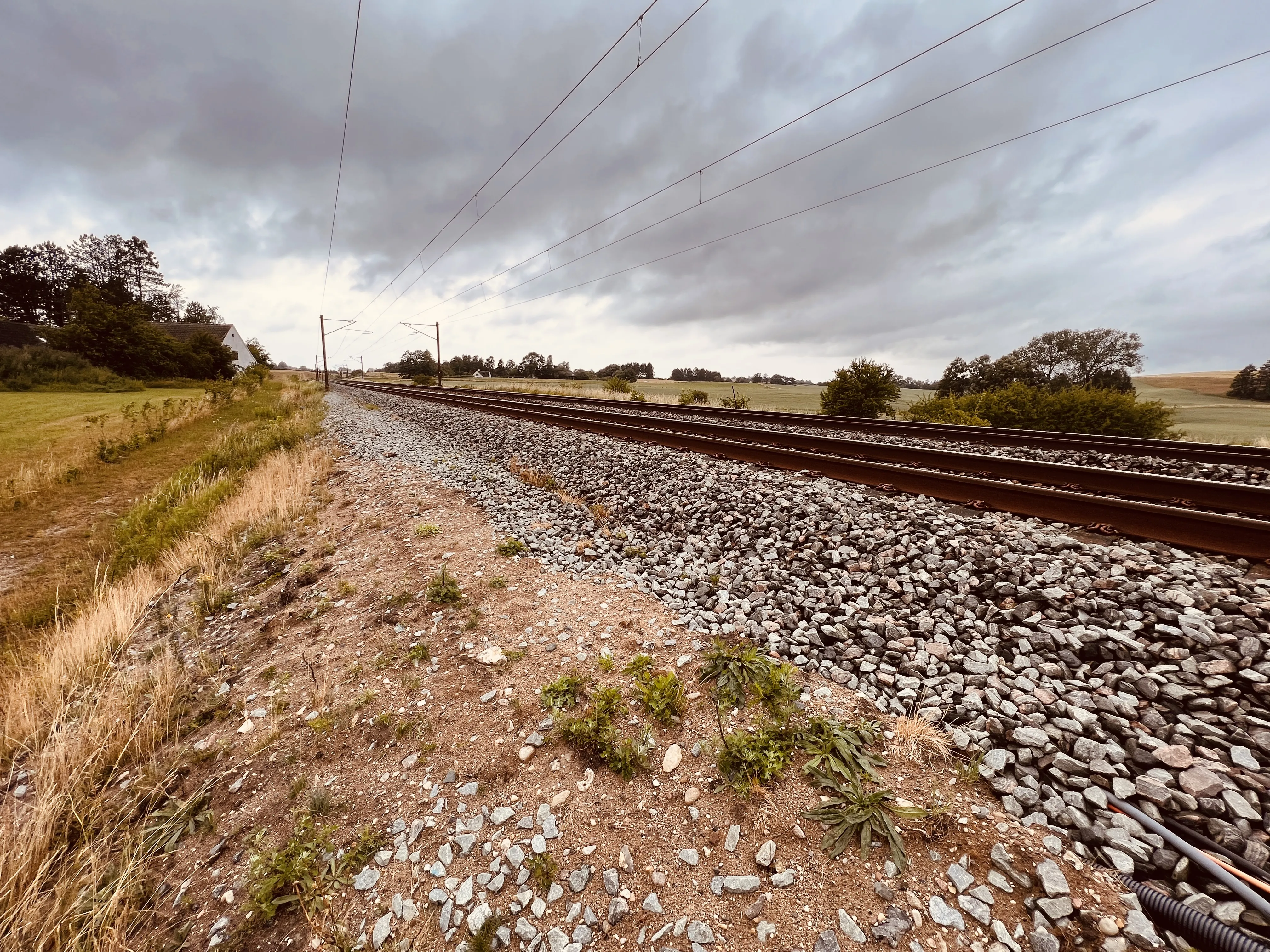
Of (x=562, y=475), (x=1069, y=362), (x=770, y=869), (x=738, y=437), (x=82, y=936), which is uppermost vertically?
(x=1069, y=362)

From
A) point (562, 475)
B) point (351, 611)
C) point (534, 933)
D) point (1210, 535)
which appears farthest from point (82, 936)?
point (1210, 535)

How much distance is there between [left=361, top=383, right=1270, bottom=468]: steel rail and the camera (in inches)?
343

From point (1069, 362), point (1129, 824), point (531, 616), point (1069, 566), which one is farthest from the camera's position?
point (1069, 362)

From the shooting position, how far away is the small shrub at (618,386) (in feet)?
122

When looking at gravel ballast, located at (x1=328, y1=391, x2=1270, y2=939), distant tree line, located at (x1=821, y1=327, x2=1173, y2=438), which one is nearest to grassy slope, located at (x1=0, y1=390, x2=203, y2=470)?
gravel ballast, located at (x1=328, y1=391, x2=1270, y2=939)

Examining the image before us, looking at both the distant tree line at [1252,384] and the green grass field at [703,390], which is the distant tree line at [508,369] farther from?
the distant tree line at [1252,384]

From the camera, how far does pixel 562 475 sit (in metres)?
9.01

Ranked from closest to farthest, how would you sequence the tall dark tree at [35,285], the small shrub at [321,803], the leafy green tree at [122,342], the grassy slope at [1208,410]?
the small shrub at [321,803] → the grassy slope at [1208,410] → the leafy green tree at [122,342] → the tall dark tree at [35,285]

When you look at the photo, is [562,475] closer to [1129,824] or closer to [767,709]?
[767,709]

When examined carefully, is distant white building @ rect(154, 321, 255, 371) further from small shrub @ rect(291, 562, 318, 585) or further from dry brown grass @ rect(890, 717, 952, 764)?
dry brown grass @ rect(890, 717, 952, 764)

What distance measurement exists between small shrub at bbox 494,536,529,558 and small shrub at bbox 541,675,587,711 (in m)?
2.57

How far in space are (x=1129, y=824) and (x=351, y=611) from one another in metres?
6.52

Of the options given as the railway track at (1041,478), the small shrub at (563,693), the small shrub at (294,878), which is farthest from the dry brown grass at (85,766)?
the railway track at (1041,478)

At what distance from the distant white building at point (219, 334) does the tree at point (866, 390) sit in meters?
61.4
